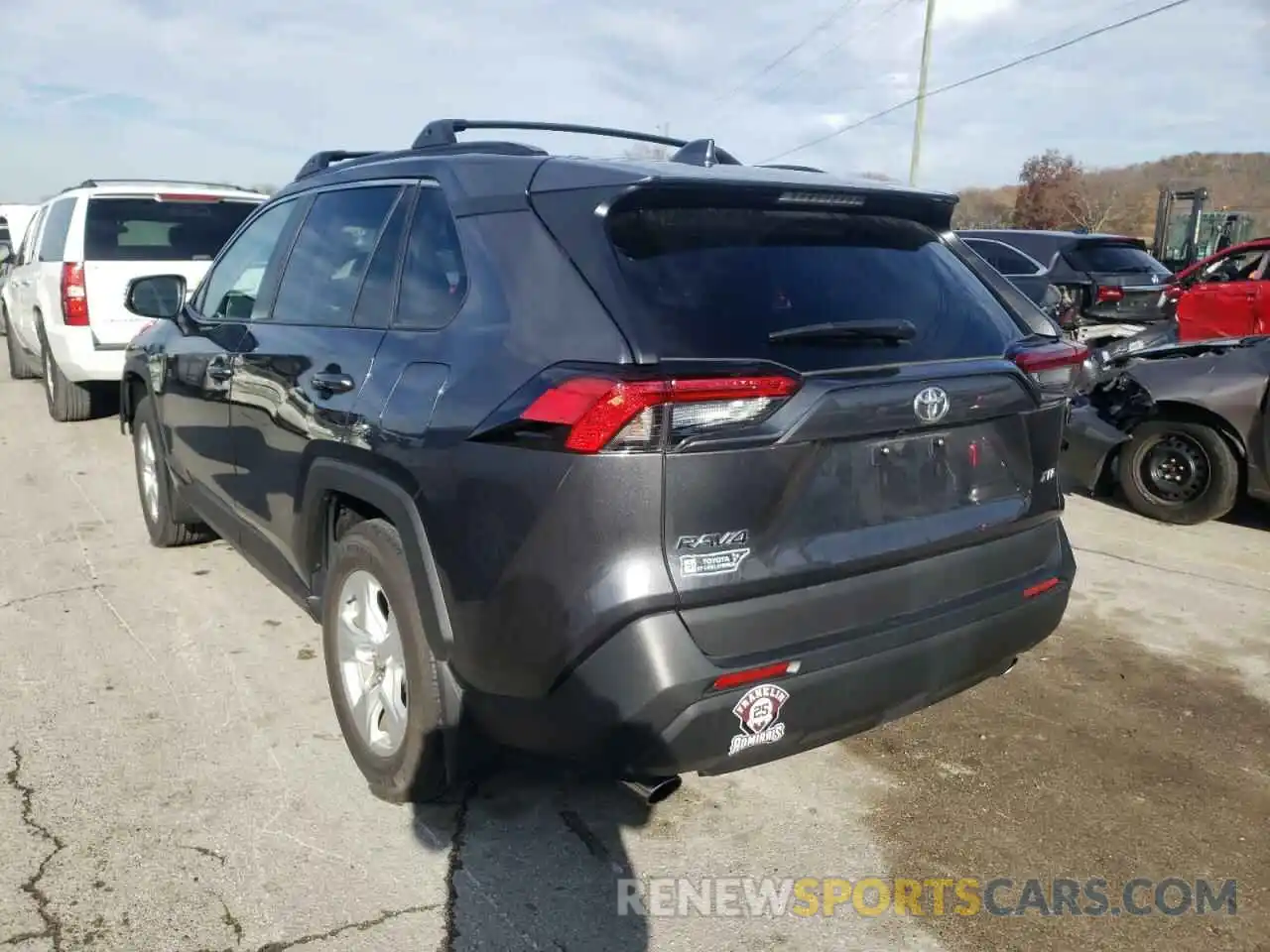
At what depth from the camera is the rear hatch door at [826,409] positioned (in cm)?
221

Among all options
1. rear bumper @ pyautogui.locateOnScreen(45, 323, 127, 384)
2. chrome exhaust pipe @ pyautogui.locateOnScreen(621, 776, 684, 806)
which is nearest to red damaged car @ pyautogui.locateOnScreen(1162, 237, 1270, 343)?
chrome exhaust pipe @ pyautogui.locateOnScreen(621, 776, 684, 806)

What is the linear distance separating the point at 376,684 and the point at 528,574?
1.03m

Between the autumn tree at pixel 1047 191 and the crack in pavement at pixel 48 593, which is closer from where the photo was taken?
the crack in pavement at pixel 48 593

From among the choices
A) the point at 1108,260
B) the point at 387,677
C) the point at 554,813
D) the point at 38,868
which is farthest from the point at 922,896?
the point at 1108,260

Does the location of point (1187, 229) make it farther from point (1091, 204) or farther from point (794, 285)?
point (1091, 204)

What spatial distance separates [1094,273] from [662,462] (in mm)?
12121

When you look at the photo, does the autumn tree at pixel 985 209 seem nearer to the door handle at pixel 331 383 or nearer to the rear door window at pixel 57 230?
the rear door window at pixel 57 230

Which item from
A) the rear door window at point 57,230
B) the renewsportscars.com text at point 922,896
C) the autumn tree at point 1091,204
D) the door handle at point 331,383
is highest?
the autumn tree at point 1091,204

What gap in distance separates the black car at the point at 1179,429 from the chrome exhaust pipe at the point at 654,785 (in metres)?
4.45

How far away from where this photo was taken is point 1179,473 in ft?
20.3

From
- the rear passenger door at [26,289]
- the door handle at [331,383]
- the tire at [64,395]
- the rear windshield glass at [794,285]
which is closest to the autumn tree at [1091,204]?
the rear passenger door at [26,289]

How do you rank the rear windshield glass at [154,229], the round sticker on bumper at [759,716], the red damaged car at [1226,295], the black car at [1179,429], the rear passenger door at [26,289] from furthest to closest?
the red damaged car at [1226,295] < the rear passenger door at [26,289] < the rear windshield glass at [154,229] < the black car at [1179,429] < the round sticker on bumper at [759,716]

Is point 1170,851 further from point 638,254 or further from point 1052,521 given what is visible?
point 638,254

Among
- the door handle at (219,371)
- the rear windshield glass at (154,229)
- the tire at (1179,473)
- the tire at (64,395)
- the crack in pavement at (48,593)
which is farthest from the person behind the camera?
the tire at (64,395)
